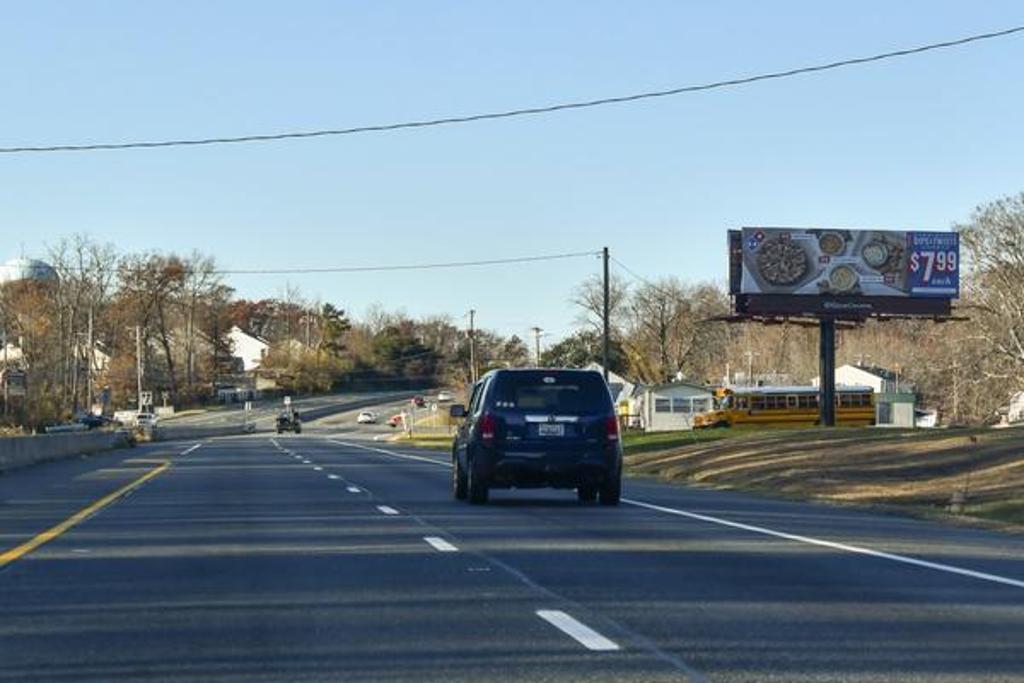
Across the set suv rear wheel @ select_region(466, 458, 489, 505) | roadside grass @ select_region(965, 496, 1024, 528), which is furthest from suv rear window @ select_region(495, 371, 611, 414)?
roadside grass @ select_region(965, 496, 1024, 528)

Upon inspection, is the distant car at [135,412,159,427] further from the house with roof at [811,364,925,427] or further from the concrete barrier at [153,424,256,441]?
the house with roof at [811,364,925,427]

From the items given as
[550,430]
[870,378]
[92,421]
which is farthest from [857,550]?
[870,378]

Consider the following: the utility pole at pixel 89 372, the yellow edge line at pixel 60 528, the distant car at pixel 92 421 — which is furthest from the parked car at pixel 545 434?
the utility pole at pixel 89 372

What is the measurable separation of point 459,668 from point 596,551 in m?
6.33

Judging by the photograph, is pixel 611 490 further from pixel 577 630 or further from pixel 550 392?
pixel 577 630

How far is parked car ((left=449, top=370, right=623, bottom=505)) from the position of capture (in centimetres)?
2053

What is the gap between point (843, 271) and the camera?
61.0 metres

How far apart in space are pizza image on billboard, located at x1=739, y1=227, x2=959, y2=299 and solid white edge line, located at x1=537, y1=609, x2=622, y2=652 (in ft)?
168

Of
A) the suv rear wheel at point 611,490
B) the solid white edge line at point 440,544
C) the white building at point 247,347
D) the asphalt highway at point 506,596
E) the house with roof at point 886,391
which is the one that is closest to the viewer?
the asphalt highway at point 506,596

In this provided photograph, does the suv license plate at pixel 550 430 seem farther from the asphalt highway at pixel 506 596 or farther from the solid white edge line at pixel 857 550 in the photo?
the solid white edge line at pixel 857 550

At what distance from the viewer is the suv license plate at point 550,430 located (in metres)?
20.6

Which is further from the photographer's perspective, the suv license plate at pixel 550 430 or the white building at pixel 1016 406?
the white building at pixel 1016 406

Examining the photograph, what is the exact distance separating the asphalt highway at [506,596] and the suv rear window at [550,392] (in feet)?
4.77

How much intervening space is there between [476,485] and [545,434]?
4.17 feet
